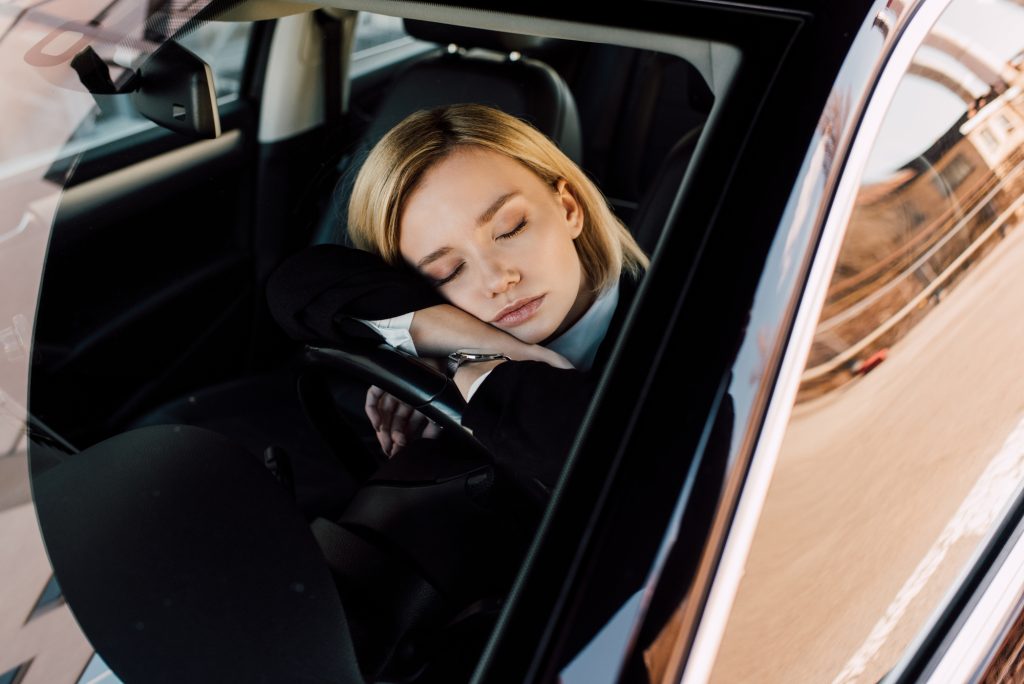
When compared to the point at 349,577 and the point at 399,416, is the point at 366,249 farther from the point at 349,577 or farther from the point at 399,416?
the point at 349,577

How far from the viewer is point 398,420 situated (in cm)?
130

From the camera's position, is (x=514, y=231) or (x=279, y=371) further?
(x=279, y=371)

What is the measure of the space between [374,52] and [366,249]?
5.46 ft

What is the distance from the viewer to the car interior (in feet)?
2.74

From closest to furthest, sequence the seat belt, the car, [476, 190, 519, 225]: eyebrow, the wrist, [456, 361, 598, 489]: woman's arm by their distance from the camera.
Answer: the car
[456, 361, 598, 489]: woman's arm
the wrist
[476, 190, 519, 225]: eyebrow
the seat belt

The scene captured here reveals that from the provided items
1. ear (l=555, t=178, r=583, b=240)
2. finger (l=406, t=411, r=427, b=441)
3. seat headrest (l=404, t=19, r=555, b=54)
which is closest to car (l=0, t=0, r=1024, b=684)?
finger (l=406, t=411, r=427, b=441)

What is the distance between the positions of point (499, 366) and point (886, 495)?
0.39 metres

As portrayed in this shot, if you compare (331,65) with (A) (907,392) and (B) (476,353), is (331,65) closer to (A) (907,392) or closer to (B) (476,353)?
(B) (476,353)

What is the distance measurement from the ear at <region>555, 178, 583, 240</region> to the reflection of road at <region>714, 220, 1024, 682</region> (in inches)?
17.3

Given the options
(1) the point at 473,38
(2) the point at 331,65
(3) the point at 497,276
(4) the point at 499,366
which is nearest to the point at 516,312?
(3) the point at 497,276

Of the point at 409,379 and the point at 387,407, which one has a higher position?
the point at 409,379

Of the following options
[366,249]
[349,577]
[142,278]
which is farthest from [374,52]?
[349,577]

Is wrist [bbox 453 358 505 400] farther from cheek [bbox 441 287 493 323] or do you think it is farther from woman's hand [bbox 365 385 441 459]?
woman's hand [bbox 365 385 441 459]

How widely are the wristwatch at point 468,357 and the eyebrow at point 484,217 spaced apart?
0.43 feet
